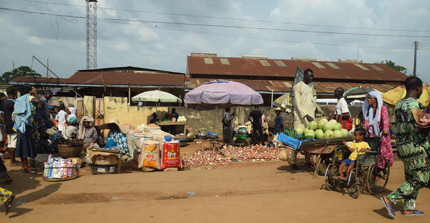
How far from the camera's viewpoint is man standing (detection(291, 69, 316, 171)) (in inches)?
279

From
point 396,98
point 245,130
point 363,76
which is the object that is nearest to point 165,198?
point 396,98

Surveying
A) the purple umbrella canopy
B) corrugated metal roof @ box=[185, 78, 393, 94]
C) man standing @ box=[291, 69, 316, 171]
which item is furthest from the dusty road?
corrugated metal roof @ box=[185, 78, 393, 94]

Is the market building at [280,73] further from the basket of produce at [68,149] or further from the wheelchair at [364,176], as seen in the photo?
the wheelchair at [364,176]

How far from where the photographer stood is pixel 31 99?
689cm

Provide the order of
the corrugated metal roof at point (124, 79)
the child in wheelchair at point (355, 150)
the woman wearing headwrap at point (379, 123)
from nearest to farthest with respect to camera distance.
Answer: the child in wheelchair at point (355, 150) < the woman wearing headwrap at point (379, 123) < the corrugated metal roof at point (124, 79)

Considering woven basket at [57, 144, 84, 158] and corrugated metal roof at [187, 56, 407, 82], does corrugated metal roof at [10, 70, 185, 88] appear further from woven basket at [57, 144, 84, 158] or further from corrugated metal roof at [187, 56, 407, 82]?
woven basket at [57, 144, 84, 158]

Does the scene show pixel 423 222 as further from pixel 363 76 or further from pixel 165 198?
Answer: pixel 363 76

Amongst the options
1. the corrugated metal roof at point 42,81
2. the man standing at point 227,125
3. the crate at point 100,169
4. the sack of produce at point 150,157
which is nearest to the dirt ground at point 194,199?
the crate at point 100,169

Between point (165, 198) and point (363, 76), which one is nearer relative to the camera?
point (165, 198)

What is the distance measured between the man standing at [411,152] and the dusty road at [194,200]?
10.6 inches

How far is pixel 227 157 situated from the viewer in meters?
9.38

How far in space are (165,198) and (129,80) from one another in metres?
17.1

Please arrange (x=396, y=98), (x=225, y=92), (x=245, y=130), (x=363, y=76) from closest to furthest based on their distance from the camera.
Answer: (x=396, y=98) < (x=225, y=92) < (x=245, y=130) < (x=363, y=76)

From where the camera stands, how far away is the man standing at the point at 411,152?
3961 mm
